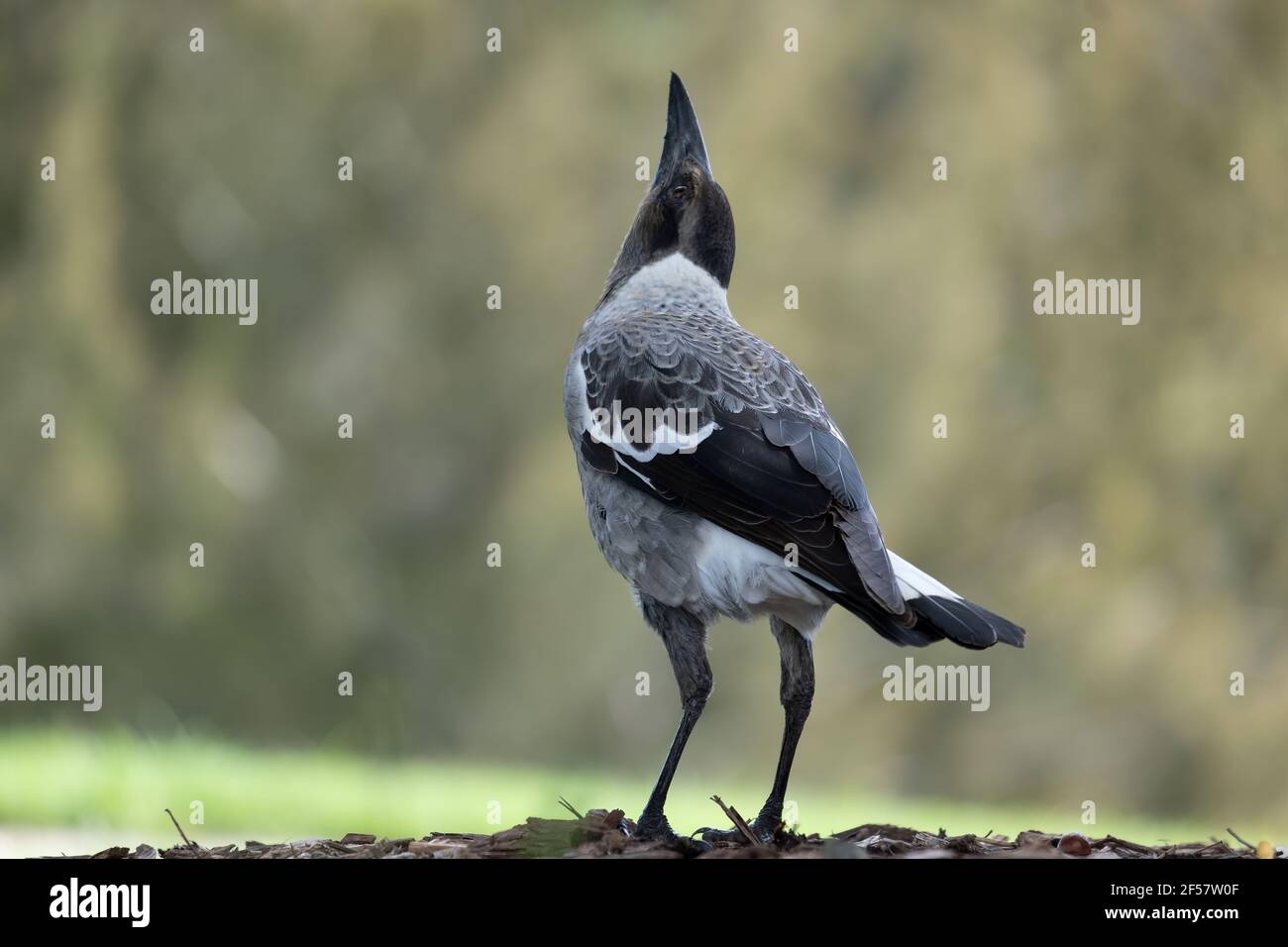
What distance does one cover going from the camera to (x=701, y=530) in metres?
4.61

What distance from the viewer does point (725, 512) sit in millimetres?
4496

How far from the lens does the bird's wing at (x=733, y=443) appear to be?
14.2ft

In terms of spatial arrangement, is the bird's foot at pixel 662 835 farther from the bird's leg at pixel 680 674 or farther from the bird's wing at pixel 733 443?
the bird's wing at pixel 733 443

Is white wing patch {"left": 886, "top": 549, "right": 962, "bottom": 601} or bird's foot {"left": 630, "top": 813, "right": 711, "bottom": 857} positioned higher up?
white wing patch {"left": 886, "top": 549, "right": 962, "bottom": 601}

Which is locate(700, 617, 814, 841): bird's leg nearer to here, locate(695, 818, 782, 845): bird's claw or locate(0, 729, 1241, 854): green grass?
locate(695, 818, 782, 845): bird's claw

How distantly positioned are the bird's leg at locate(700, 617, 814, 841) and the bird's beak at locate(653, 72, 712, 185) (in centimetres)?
217

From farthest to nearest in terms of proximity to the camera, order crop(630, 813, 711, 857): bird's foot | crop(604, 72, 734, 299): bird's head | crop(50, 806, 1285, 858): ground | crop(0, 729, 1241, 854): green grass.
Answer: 1. crop(0, 729, 1241, 854): green grass
2. crop(604, 72, 734, 299): bird's head
3. crop(630, 813, 711, 857): bird's foot
4. crop(50, 806, 1285, 858): ground

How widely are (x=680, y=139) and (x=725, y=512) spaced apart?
2072 mm

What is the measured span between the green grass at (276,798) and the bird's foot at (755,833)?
129 cm

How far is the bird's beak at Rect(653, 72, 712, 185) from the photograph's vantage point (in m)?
5.80

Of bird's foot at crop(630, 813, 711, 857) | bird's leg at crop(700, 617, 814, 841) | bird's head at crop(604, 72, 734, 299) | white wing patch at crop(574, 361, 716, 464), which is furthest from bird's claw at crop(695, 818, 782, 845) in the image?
bird's head at crop(604, 72, 734, 299)

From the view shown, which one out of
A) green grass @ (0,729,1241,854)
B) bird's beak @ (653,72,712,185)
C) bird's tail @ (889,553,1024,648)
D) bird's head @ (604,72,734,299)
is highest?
bird's beak @ (653,72,712,185)

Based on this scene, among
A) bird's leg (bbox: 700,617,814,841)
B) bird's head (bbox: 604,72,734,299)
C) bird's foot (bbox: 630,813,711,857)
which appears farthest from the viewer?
bird's head (bbox: 604,72,734,299)
